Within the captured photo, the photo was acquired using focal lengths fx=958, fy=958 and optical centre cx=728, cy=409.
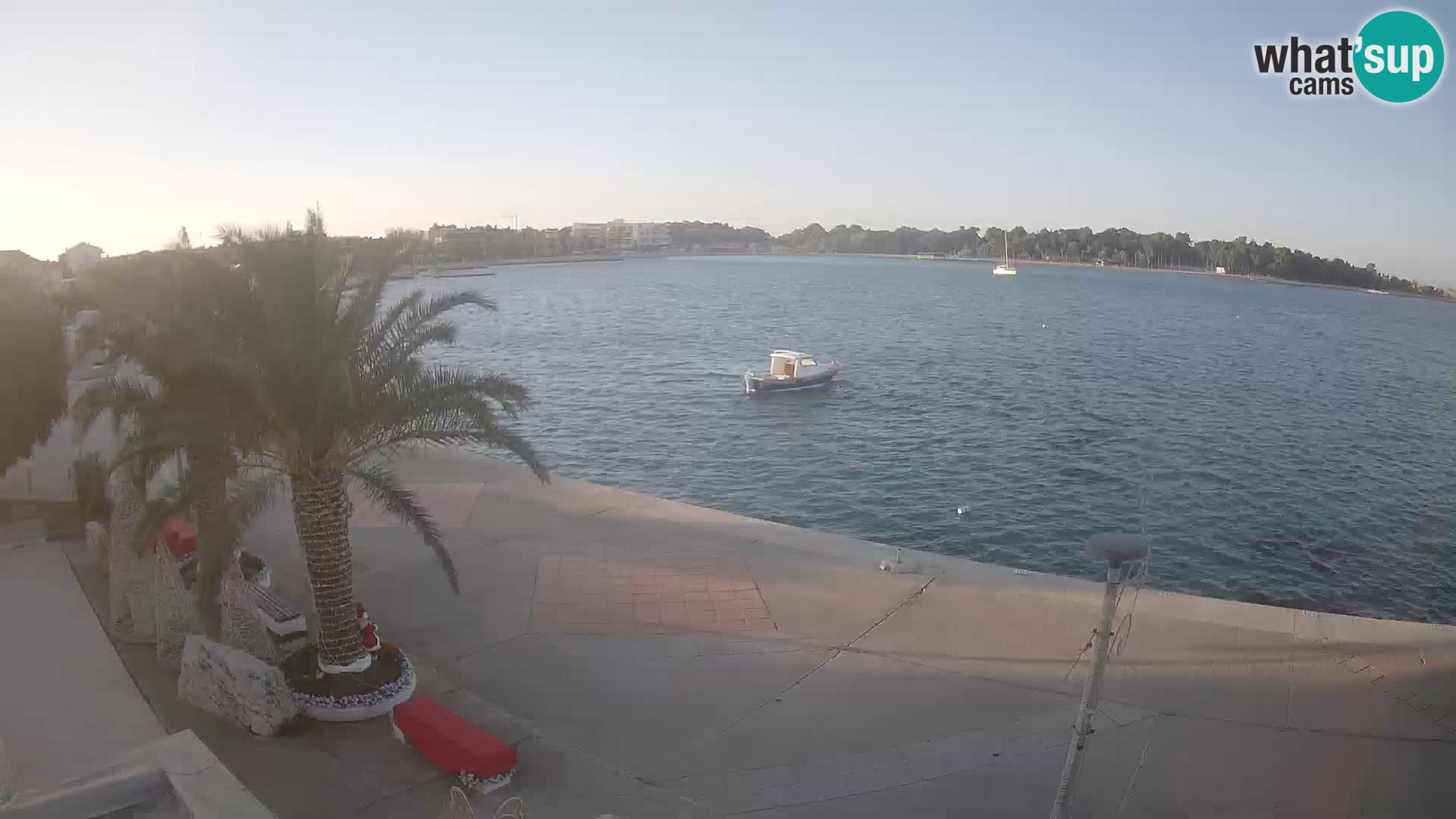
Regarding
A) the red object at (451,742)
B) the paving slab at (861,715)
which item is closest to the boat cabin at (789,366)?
the paving slab at (861,715)

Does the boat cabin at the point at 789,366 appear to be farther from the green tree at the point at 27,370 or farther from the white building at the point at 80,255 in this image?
the green tree at the point at 27,370

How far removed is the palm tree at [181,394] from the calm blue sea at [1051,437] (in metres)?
11.4

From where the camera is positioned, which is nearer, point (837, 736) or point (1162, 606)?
point (837, 736)

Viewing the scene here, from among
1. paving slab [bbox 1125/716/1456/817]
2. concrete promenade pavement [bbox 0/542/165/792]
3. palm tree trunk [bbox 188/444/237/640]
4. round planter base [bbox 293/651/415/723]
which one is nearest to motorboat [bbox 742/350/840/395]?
concrete promenade pavement [bbox 0/542/165/792]

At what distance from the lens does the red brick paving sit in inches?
497

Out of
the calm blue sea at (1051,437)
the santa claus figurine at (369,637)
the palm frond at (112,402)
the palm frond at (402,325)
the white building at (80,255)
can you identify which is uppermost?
the white building at (80,255)

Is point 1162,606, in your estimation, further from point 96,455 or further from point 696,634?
point 96,455

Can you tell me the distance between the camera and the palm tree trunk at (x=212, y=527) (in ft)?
30.6

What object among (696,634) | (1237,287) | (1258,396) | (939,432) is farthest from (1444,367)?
(1237,287)

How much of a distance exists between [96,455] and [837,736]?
1311 centimetres

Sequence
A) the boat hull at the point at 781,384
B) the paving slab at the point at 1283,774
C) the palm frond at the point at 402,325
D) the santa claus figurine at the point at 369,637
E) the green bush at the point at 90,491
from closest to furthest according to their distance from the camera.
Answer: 1. the paving slab at the point at 1283,774
2. the palm frond at the point at 402,325
3. the santa claus figurine at the point at 369,637
4. the green bush at the point at 90,491
5. the boat hull at the point at 781,384

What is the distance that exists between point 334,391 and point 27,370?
37.4ft

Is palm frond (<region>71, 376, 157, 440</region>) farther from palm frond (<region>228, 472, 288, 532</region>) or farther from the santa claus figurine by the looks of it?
the santa claus figurine

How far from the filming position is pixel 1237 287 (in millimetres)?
164625
